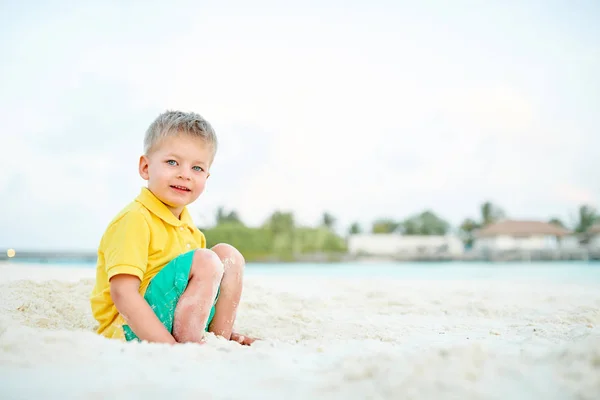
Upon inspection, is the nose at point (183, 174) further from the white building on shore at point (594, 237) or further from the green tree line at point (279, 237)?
the white building on shore at point (594, 237)

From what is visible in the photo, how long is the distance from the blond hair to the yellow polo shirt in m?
0.26

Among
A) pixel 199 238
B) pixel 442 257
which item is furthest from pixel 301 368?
pixel 442 257

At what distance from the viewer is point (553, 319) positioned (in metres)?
3.37

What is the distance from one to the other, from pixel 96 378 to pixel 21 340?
50 centimetres

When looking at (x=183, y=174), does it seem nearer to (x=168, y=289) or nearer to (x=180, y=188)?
(x=180, y=188)

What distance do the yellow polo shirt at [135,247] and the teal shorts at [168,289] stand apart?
0.06 m

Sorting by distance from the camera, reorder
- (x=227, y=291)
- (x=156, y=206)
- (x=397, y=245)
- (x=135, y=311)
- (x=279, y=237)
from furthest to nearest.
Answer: (x=397, y=245) < (x=279, y=237) < (x=227, y=291) < (x=156, y=206) < (x=135, y=311)

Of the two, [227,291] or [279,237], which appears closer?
[227,291]

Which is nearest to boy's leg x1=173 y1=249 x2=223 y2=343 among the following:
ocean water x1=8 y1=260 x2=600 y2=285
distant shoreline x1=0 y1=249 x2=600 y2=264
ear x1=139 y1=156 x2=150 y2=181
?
ear x1=139 y1=156 x2=150 y2=181

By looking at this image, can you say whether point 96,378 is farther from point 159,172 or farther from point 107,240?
point 159,172

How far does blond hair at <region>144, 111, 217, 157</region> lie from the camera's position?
91.3 inches

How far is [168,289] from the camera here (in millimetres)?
2127

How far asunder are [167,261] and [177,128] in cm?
63

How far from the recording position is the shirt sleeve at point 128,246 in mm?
2025
